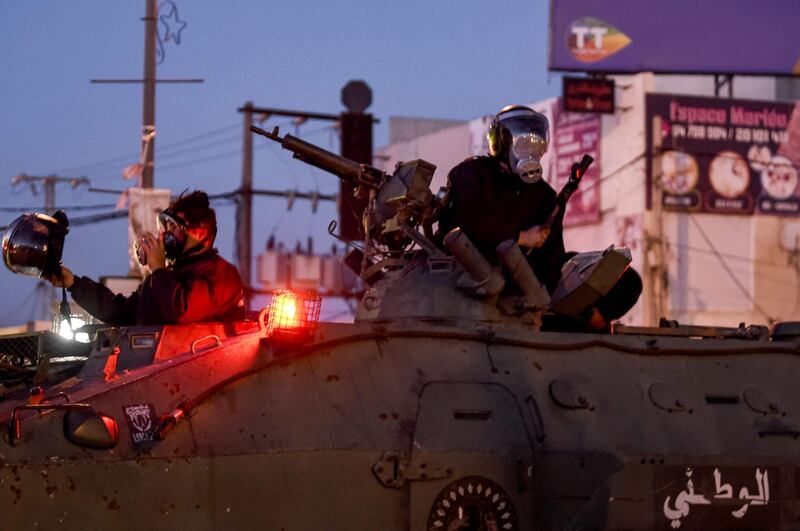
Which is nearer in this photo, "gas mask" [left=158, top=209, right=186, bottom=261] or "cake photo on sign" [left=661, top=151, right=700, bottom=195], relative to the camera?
"gas mask" [left=158, top=209, right=186, bottom=261]

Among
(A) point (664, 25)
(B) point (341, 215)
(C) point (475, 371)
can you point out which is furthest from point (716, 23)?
(C) point (475, 371)

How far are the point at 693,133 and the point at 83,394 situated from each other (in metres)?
33.9

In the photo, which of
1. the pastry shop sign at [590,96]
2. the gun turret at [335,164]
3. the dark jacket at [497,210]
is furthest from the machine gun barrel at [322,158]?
the pastry shop sign at [590,96]

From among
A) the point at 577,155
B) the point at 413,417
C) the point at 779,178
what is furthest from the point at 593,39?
the point at 413,417

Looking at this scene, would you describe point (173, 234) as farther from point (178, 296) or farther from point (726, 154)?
point (726, 154)

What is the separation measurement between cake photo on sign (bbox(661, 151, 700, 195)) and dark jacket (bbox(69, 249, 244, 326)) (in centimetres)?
3130

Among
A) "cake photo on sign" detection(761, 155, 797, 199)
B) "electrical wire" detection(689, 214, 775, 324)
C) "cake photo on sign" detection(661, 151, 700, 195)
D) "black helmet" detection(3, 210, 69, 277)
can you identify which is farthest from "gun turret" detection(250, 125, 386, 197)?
"cake photo on sign" detection(761, 155, 797, 199)

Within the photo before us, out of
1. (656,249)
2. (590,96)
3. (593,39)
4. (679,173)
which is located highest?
(593,39)

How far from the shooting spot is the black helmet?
759 centimetres

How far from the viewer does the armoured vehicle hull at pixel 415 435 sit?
6.36 m

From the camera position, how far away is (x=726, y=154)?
39.3 metres

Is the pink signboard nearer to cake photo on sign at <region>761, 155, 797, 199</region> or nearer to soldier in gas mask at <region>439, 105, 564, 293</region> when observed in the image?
cake photo on sign at <region>761, 155, 797, 199</region>

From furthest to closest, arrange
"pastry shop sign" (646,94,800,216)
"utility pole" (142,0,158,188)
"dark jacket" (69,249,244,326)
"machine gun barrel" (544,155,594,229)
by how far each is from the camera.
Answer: "pastry shop sign" (646,94,800,216)
"utility pole" (142,0,158,188)
"machine gun barrel" (544,155,594,229)
"dark jacket" (69,249,244,326)

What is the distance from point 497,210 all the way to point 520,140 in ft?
1.44
